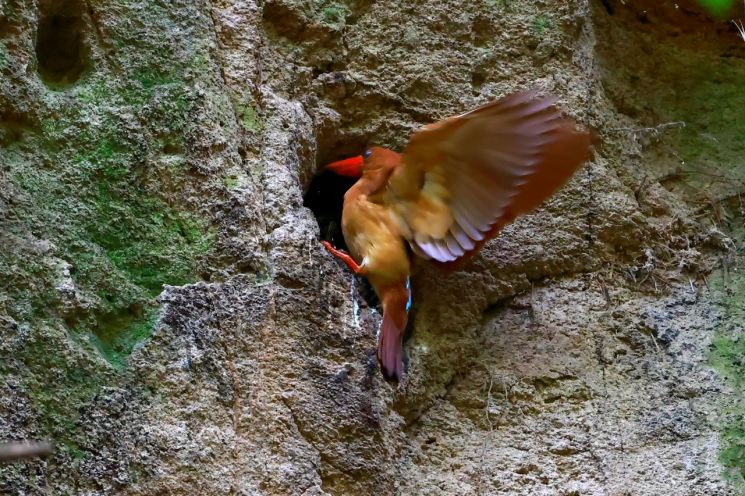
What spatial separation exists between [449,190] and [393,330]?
45 centimetres

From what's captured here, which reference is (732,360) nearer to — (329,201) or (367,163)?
(367,163)

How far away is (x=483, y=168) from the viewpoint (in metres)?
2.72

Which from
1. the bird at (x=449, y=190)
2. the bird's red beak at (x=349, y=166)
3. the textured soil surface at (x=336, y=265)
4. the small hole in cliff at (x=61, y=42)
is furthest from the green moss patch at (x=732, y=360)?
the small hole in cliff at (x=61, y=42)

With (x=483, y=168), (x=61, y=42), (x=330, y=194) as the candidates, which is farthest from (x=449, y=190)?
(x=61, y=42)

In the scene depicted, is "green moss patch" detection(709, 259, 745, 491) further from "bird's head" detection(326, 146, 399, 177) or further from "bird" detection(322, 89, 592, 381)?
"bird's head" detection(326, 146, 399, 177)

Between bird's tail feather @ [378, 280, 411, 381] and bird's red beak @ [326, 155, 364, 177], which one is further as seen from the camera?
bird's red beak @ [326, 155, 364, 177]

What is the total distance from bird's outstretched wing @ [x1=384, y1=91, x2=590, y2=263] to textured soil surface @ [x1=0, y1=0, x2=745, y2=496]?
0.29 metres

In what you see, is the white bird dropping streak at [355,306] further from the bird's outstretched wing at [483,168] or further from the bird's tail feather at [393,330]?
the bird's outstretched wing at [483,168]

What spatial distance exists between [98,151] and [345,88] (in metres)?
0.96

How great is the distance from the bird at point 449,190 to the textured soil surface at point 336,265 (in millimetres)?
120

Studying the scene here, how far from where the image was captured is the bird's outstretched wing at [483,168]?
2633mm

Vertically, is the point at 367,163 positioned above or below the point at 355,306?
above

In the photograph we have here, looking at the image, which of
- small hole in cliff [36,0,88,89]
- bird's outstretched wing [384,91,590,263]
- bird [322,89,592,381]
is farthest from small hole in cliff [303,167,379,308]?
small hole in cliff [36,0,88,89]

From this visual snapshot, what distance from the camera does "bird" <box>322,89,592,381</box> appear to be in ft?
8.64
